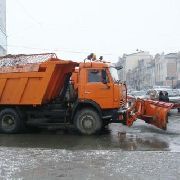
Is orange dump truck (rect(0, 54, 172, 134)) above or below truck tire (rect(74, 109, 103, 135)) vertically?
above

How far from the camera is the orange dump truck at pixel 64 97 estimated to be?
617 inches

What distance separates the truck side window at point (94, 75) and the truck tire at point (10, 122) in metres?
3.12

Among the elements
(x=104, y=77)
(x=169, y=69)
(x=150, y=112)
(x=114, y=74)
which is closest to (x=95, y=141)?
(x=104, y=77)

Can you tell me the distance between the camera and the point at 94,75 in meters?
15.7

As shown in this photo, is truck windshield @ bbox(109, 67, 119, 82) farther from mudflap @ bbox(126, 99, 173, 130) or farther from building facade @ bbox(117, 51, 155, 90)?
building facade @ bbox(117, 51, 155, 90)

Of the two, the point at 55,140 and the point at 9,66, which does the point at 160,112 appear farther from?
the point at 9,66

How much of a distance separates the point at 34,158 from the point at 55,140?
3741 millimetres

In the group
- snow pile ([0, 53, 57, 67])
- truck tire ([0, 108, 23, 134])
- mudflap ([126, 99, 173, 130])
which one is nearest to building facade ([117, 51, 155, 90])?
mudflap ([126, 99, 173, 130])

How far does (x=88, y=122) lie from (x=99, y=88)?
1250mm

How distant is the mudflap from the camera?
16.1 meters

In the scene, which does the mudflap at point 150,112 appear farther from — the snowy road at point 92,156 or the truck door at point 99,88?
the truck door at point 99,88

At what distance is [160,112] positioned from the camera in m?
16.1

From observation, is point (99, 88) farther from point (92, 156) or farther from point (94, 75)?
point (92, 156)

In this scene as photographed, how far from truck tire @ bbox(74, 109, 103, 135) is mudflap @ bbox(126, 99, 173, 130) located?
3.81 ft
